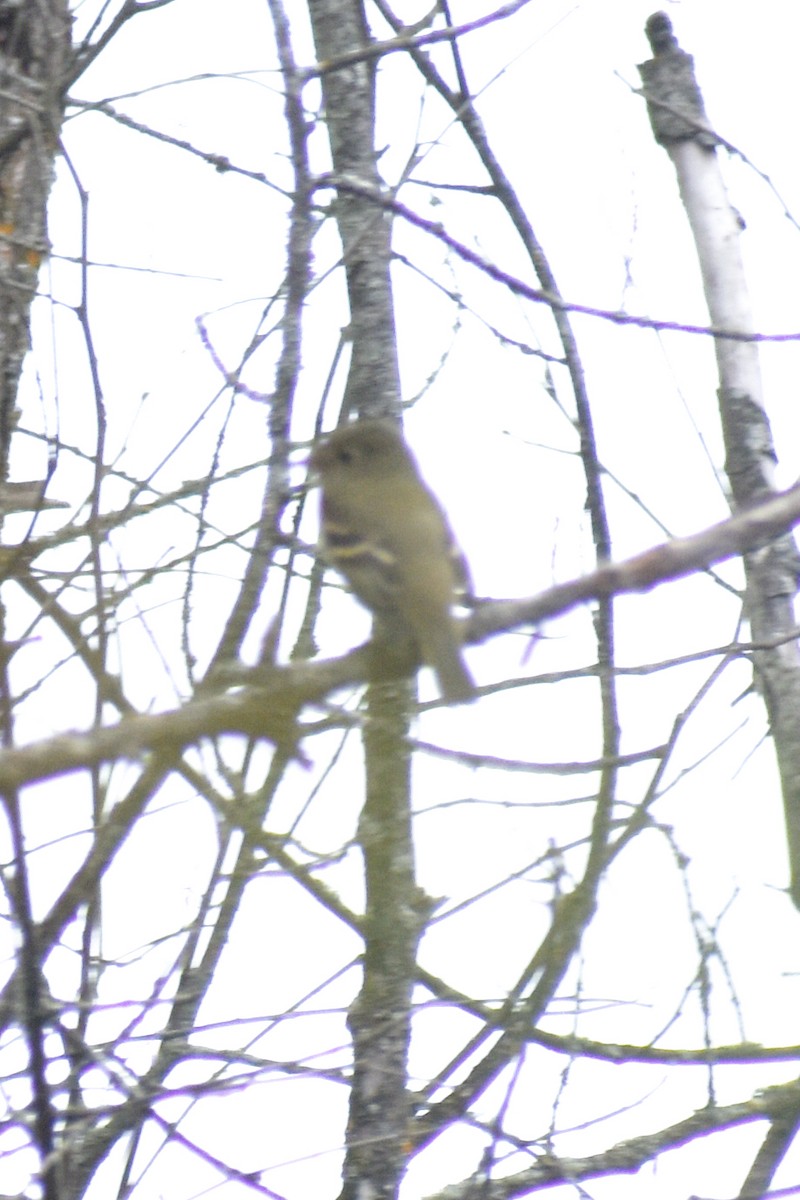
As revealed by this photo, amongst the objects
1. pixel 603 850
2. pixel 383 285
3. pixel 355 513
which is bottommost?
pixel 603 850

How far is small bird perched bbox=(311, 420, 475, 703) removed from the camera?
450cm

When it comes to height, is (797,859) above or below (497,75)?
below

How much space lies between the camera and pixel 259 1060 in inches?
174

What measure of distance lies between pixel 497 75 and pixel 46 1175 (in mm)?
3353

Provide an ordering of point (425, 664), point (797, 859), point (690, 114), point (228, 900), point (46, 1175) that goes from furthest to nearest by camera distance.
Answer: point (690, 114) < point (797, 859) < point (228, 900) < point (425, 664) < point (46, 1175)

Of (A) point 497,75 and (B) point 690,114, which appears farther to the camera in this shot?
(B) point 690,114

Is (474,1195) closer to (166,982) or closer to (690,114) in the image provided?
(166,982)

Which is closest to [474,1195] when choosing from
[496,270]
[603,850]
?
[603,850]

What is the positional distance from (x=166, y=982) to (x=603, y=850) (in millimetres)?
1131

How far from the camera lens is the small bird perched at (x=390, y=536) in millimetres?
4500

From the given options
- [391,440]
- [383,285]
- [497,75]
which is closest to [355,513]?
[391,440]

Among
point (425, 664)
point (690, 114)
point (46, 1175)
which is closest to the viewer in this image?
point (46, 1175)

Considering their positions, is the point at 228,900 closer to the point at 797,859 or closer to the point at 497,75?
the point at 797,859

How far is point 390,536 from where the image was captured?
16.9ft
